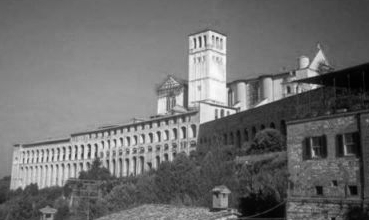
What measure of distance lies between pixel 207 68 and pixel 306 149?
52.7m

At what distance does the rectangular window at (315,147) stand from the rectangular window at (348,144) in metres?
0.61

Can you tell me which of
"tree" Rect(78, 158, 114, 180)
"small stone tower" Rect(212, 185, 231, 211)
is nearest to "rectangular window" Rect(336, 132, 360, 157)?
"small stone tower" Rect(212, 185, 231, 211)

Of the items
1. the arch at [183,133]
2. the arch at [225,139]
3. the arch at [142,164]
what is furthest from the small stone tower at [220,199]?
the arch at [142,164]

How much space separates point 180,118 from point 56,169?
33036mm

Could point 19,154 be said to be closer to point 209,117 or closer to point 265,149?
point 209,117

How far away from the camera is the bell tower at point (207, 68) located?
7006 centimetres

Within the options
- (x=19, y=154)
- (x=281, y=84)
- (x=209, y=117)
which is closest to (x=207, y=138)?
(x=209, y=117)

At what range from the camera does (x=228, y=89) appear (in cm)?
7462

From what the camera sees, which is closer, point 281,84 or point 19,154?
point 281,84

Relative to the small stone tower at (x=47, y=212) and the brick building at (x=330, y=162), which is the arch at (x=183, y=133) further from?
the brick building at (x=330, y=162)

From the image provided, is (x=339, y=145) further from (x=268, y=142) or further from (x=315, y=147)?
(x=268, y=142)

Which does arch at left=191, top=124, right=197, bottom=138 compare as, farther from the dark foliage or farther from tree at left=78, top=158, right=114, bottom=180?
the dark foliage

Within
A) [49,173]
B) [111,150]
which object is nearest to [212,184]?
[111,150]

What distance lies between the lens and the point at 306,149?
18375 mm
